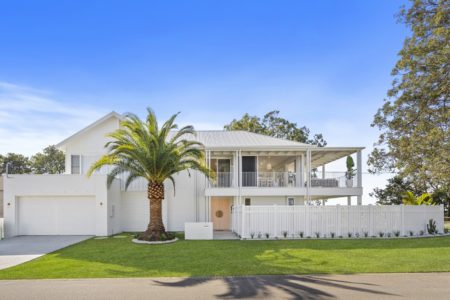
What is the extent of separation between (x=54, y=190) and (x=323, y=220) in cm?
1473

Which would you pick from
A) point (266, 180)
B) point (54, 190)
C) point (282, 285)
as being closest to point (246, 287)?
point (282, 285)

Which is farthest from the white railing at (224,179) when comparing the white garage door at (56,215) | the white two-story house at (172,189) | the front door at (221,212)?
the white garage door at (56,215)

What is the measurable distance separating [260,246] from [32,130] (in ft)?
54.6

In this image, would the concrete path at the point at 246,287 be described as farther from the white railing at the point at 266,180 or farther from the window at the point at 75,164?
the window at the point at 75,164

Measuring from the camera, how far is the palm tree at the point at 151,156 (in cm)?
1777

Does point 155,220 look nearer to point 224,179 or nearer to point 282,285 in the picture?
point 224,179

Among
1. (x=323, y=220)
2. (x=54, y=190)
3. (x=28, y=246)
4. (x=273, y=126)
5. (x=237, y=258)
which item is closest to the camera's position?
(x=237, y=258)

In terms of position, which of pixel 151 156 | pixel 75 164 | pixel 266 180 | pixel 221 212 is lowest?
pixel 221 212

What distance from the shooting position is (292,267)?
1110cm

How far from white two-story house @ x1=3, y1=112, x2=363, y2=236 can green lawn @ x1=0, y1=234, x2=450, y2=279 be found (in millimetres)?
4678

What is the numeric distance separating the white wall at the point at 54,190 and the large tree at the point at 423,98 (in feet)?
51.6

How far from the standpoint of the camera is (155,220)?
1822 cm

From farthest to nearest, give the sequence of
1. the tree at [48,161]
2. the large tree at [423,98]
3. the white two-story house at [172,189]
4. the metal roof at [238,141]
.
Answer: the tree at [48,161]
the metal roof at [238,141]
the white two-story house at [172,189]
the large tree at [423,98]

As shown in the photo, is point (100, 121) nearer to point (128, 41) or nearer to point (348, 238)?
point (128, 41)
